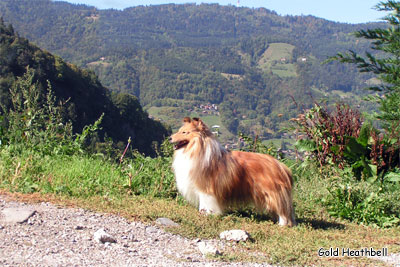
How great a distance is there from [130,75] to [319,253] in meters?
164

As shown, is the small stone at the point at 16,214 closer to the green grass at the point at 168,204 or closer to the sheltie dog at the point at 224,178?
the green grass at the point at 168,204

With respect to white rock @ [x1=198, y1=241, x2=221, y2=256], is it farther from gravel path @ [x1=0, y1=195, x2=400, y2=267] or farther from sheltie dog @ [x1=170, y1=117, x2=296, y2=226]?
sheltie dog @ [x1=170, y1=117, x2=296, y2=226]

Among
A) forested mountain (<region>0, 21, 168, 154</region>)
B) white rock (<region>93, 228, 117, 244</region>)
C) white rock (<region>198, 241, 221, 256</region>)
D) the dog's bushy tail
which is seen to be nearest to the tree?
the dog's bushy tail

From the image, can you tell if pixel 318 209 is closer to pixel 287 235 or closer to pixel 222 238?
pixel 287 235

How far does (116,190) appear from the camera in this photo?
6.45 meters

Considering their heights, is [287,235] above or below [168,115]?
above

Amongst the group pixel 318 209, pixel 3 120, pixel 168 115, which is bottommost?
pixel 168 115

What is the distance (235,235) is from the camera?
4914 mm

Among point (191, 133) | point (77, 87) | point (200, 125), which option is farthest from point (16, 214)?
point (77, 87)

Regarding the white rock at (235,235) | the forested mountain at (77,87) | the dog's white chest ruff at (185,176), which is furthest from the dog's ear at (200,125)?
the forested mountain at (77,87)

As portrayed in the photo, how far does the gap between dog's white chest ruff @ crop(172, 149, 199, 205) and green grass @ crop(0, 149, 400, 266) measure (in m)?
0.19

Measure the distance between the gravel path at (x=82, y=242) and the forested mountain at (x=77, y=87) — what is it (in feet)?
121

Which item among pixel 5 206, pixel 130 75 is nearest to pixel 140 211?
pixel 5 206

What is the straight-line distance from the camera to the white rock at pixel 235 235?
16.0 ft
